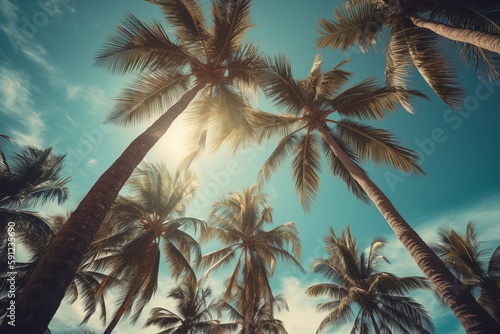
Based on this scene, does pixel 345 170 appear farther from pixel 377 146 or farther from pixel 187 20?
pixel 187 20

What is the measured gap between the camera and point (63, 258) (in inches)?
80.7

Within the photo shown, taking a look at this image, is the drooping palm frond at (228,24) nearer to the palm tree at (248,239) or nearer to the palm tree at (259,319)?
the palm tree at (248,239)

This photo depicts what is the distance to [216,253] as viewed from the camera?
1198cm

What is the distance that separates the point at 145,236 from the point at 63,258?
8634 mm

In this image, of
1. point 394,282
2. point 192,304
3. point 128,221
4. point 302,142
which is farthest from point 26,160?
point 394,282

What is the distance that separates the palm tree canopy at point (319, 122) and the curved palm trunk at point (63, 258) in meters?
5.80

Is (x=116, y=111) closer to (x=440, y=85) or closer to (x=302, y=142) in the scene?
(x=302, y=142)

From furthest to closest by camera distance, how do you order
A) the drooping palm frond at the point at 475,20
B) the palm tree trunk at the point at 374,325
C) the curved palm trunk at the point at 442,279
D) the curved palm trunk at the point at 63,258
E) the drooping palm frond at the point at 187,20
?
the palm tree trunk at the point at 374,325, the drooping palm frond at the point at 187,20, the drooping palm frond at the point at 475,20, the curved palm trunk at the point at 442,279, the curved palm trunk at the point at 63,258

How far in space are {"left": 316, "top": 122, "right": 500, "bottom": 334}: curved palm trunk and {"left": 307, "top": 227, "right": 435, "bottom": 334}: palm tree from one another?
7196 millimetres

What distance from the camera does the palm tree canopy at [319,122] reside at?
680 cm

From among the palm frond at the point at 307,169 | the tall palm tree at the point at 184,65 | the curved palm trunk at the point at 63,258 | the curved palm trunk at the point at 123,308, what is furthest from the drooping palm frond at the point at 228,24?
the curved palm trunk at the point at 123,308

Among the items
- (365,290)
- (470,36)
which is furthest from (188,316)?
(470,36)

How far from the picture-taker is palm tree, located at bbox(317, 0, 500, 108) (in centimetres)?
508

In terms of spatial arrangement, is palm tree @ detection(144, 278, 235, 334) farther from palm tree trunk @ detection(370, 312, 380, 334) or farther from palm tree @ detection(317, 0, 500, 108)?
palm tree @ detection(317, 0, 500, 108)
